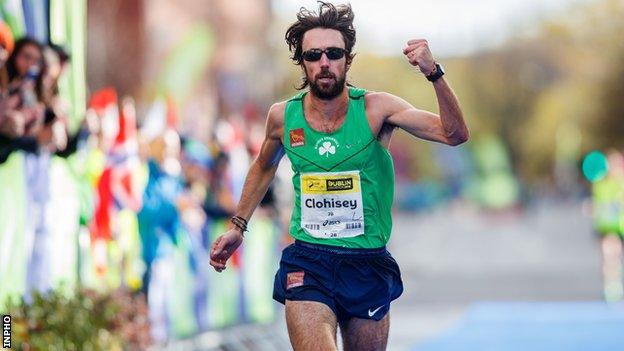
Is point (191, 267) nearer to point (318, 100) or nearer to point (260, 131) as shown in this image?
point (260, 131)

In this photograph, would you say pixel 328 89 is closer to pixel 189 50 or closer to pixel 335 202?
pixel 335 202

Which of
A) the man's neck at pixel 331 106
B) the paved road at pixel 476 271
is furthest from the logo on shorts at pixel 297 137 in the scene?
the paved road at pixel 476 271

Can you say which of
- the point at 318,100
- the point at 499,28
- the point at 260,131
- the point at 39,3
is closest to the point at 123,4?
the point at 260,131

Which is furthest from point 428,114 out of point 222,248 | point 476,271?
point 476,271

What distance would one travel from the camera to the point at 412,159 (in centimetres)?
12181

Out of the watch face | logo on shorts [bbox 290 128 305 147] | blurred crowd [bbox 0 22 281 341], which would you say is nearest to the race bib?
logo on shorts [bbox 290 128 305 147]

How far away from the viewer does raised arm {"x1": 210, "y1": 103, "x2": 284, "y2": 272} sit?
6922mm

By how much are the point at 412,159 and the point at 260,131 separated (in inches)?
4137

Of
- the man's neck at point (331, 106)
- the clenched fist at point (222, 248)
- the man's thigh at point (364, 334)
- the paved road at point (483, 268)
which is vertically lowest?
the paved road at point (483, 268)

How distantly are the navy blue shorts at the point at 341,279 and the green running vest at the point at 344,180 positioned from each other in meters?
0.05

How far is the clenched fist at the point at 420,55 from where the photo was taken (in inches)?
243

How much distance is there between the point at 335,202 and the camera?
681 cm

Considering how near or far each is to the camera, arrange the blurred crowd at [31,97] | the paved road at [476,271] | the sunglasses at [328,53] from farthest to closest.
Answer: the paved road at [476,271]
the blurred crowd at [31,97]
the sunglasses at [328,53]

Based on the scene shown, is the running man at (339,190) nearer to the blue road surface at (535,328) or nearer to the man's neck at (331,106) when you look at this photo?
the man's neck at (331,106)
